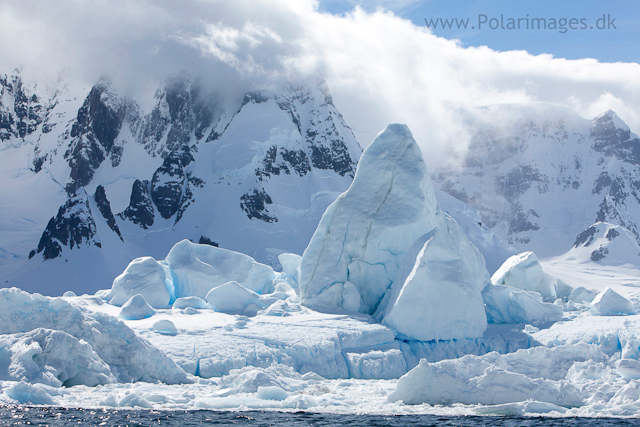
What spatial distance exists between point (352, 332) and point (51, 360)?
31.0 feet

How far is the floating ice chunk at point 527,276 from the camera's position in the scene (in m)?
29.3

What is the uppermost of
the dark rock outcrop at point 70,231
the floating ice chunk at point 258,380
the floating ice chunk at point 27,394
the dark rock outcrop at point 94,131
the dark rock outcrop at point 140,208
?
the dark rock outcrop at point 94,131

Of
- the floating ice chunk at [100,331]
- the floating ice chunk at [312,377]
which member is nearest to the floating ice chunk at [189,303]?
the floating ice chunk at [100,331]

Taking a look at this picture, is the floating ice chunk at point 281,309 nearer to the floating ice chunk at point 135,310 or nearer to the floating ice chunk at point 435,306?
the floating ice chunk at point 435,306

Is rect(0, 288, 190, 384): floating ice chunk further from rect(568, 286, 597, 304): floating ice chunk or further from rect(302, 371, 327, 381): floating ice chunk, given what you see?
rect(568, 286, 597, 304): floating ice chunk

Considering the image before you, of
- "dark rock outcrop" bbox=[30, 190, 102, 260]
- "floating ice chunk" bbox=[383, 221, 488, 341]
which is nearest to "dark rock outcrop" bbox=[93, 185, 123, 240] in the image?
"dark rock outcrop" bbox=[30, 190, 102, 260]

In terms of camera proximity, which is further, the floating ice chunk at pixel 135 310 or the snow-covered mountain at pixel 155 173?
the snow-covered mountain at pixel 155 173

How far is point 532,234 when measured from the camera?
131750 mm

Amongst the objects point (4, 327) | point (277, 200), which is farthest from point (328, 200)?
point (4, 327)

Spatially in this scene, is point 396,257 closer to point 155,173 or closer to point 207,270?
point 207,270

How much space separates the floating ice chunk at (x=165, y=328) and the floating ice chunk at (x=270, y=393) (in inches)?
218

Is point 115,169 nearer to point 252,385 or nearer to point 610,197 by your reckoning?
point 252,385

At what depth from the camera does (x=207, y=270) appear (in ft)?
91.3

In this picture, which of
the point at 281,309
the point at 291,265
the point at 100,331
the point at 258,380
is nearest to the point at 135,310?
the point at 100,331
